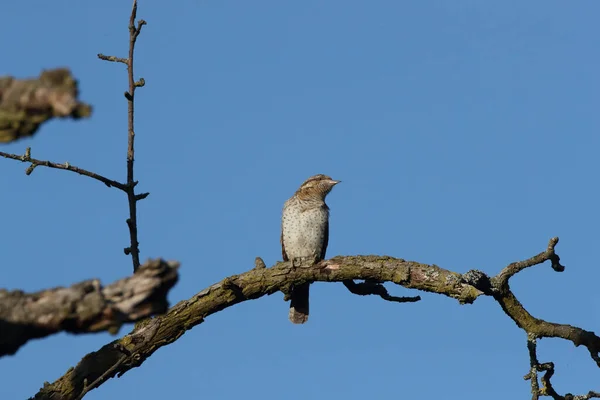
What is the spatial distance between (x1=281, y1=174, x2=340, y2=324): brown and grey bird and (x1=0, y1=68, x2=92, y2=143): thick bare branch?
767 centimetres

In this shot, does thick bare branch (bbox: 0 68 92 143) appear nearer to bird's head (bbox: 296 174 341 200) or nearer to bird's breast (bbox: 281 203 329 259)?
bird's breast (bbox: 281 203 329 259)

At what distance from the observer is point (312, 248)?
34.0 feet

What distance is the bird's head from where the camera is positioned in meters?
10.9

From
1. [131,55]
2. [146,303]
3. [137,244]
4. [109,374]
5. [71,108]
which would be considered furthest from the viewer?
[137,244]

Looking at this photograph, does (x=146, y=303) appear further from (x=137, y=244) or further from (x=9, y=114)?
(x=137, y=244)

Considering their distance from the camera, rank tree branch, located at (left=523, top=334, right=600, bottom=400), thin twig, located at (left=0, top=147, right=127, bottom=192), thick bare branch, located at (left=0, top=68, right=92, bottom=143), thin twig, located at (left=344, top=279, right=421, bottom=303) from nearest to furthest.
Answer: thick bare branch, located at (left=0, top=68, right=92, bottom=143)
thin twig, located at (left=0, top=147, right=127, bottom=192)
tree branch, located at (left=523, top=334, right=600, bottom=400)
thin twig, located at (left=344, top=279, right=421, bottom=303)

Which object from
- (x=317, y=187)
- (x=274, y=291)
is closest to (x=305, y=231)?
(x=317, y=187)

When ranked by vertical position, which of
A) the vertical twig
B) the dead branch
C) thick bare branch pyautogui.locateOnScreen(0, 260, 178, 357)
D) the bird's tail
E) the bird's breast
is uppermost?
the bird's breast

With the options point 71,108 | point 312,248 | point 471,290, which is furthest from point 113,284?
point 312,248

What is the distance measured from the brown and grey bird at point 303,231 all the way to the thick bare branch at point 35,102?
767cm

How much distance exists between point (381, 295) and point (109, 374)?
2295 millimetres

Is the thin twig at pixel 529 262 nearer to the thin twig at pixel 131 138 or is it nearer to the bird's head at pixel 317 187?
the thin twig at pixel 131 138

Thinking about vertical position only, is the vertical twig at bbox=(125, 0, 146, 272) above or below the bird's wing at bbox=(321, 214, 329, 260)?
below

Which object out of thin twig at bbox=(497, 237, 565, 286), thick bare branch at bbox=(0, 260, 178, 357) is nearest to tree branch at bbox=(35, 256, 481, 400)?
thin twig at bbox=(497, 237, 565, 286)
